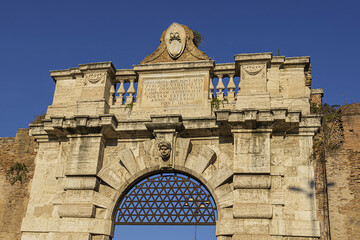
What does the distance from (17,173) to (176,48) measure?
194 inches

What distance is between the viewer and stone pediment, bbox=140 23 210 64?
12117 mm

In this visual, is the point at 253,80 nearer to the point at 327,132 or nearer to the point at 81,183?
the point at 327,132

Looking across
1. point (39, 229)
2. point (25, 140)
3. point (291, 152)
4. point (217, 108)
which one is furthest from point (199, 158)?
point (25, 140)

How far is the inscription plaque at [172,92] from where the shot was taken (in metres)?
11.6

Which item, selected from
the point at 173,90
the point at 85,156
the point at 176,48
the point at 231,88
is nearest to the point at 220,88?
the point at 231,88

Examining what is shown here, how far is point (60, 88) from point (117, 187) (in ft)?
10.4

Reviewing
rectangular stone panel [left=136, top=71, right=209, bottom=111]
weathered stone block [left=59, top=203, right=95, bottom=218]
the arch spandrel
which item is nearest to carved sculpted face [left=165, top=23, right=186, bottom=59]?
rectangular stone panel [left=136, top=71, right=209, bottom=111]

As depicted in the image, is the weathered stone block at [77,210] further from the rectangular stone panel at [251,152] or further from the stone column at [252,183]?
the rectangular stone panel at [251,152]

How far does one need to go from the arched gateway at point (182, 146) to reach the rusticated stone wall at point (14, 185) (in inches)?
25.5

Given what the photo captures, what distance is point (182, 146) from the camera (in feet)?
36.1

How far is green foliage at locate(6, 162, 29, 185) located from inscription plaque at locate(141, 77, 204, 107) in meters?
3.38

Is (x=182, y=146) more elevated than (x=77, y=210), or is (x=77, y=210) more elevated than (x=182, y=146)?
(x=182, y=146)

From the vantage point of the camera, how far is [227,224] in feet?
32.8

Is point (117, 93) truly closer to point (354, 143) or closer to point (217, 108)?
point (217, 108)
